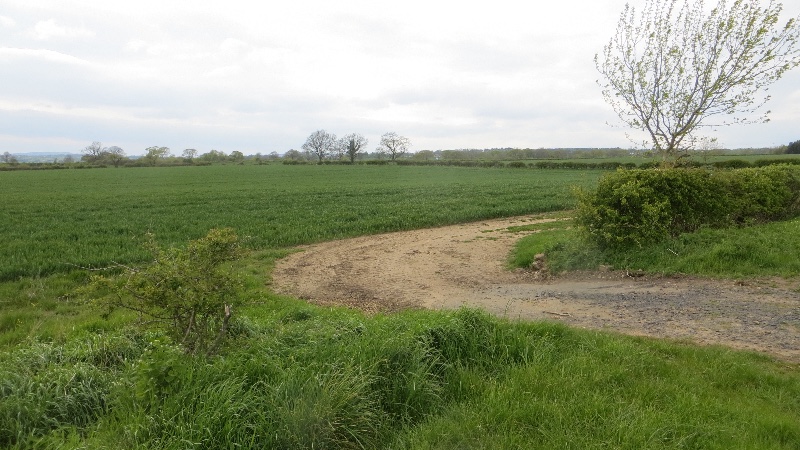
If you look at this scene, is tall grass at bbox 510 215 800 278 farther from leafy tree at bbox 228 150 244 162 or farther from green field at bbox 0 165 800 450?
leafy tree at bbox 228 150 244 162

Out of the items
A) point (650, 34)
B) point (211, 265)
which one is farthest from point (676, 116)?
point (211, 265)

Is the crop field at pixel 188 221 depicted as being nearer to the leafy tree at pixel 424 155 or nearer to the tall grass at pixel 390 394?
the tall grass at pixel 390 394

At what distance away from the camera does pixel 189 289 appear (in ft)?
13.5

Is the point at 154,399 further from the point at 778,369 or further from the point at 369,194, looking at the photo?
the point at 369,194

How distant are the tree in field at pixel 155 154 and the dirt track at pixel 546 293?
3764 inches

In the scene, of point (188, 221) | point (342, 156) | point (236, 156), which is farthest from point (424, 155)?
point (188, 221)

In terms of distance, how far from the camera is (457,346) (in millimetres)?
4977

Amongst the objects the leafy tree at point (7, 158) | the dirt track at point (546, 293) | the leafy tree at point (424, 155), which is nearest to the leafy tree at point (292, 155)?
the leafy tree at point (424, 155)

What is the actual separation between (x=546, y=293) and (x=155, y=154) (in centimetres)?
10994

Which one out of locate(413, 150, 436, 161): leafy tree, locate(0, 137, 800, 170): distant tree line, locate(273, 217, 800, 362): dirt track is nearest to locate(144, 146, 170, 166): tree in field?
locate(0, 137, 800, 170): distant tree line

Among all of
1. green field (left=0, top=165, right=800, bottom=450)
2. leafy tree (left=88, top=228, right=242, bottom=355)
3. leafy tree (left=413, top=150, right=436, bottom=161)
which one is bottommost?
green field (left=0, top=165, right=800, bottom=450)

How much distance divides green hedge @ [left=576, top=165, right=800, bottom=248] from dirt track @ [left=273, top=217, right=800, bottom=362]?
58.0 inches

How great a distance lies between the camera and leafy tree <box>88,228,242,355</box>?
414 centimetres

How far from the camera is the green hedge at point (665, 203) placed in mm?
10430
